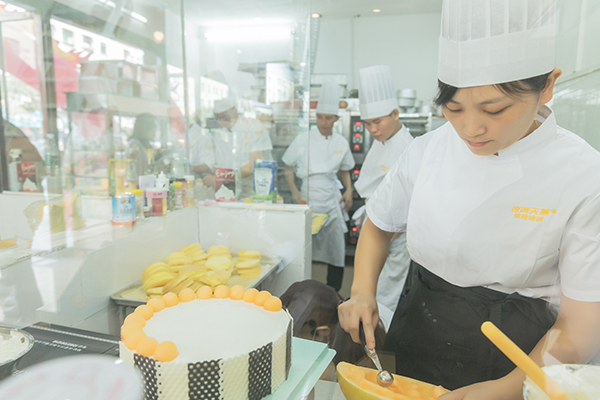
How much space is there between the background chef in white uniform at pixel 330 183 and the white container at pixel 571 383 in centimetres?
212

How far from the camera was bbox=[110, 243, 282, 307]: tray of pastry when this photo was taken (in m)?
1.17

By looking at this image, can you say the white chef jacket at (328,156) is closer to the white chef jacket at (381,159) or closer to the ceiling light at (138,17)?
the white chef jacket at (381,159)

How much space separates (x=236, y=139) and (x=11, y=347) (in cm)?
157

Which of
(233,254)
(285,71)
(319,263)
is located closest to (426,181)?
(233,254)

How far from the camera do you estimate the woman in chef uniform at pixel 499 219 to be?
1.67 feet

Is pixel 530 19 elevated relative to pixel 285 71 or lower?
lower

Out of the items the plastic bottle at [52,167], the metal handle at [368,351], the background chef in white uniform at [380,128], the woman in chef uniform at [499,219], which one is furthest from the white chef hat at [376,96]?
the plastic bottle at [52,167]

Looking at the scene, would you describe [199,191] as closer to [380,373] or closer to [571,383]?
[380,373]

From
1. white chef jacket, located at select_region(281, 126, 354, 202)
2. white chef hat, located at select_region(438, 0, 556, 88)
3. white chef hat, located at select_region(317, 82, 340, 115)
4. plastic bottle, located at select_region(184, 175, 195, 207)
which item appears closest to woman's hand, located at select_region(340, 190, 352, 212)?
white chef jacket, located at select_region(281, 126, 354, 202)

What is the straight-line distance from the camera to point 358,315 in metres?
0.77

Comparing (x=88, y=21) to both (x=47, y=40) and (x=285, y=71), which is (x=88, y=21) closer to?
(x=47, y=40)

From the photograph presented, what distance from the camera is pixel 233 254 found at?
151cm

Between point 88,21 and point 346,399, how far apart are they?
2.21 m

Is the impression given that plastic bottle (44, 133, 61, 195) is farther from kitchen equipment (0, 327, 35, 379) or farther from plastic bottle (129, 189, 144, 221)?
kitchen equipment (0, 327, 35, 379)
